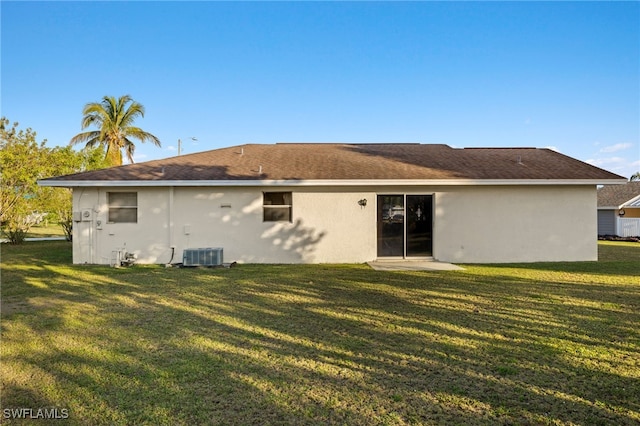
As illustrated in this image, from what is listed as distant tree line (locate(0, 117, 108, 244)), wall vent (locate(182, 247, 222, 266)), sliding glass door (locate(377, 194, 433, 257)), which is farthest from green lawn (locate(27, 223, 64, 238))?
sliding glass door (locate(377, 194, 433, 257))

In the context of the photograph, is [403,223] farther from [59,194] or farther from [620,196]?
[620,196]

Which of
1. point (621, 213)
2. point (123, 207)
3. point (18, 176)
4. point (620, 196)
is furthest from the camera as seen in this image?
point (620, 196)

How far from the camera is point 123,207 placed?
36.4 ft

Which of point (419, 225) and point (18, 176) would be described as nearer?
point (419, 225)

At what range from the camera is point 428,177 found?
1104 cm

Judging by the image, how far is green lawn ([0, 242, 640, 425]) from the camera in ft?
9.51

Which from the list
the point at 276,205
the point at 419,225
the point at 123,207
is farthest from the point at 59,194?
the point at 419,225

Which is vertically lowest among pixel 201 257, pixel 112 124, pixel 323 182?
pixel 201 257

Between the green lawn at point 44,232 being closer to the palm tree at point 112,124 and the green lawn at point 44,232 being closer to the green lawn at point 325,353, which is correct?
the palm tree at point 112,124

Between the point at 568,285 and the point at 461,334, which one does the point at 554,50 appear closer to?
the point at 568,285

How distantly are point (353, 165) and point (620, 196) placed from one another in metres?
24.0

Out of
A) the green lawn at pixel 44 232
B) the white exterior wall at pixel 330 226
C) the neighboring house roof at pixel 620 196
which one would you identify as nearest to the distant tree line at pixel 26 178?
the green lawn at pixel 44 232

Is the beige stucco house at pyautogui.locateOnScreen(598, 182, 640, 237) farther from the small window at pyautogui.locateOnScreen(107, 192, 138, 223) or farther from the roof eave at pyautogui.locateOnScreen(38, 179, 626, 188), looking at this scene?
the small window at pyautogui.locateOnScreen(107, 192, 138, 223)

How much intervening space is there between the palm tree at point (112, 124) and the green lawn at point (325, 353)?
22.1 meters
